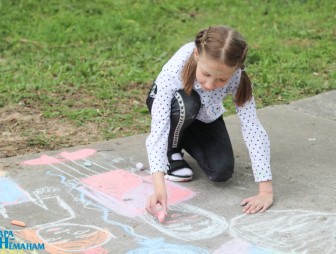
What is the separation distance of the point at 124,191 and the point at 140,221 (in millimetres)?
336

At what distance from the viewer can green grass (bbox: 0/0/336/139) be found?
4562mm

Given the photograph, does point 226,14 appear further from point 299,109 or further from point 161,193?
point 161,193

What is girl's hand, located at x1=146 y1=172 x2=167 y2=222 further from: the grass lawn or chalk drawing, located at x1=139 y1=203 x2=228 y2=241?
the grass lawn

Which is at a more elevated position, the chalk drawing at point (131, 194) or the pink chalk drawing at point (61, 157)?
the pink chalk drawing at point (61, 157)

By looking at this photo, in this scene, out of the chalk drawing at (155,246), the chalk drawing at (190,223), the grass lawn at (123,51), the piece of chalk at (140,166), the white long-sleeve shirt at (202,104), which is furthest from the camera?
the grass lawn at (123,51)

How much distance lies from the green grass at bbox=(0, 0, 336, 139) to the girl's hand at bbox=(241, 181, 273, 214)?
4.11 feet

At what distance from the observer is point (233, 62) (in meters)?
2.72

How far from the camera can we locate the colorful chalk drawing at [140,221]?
2570 mm

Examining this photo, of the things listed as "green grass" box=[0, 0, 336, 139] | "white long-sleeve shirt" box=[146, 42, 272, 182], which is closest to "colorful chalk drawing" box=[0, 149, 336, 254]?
"white long-sleeve shirt" box=[146, 42, 272, 182]

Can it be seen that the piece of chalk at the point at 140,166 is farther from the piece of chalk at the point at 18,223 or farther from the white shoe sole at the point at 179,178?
the piece of chalk at the point at 18,223

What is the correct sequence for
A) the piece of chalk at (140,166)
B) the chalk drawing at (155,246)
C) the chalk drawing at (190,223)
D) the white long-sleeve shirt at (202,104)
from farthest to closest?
1. the piece of chalk at (140,166)
2. the white long-sleeve shirt at (202,104)
3. the chalk drawing at (190,223)
4. the chalk drawing at (155,246)

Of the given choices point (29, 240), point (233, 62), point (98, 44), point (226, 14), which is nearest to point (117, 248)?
point (29, 240)

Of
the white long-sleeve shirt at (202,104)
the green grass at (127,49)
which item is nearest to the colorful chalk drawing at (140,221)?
the white long-sleeve shirt at (202,104)

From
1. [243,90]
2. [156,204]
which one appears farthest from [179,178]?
Answer: [243,90]
